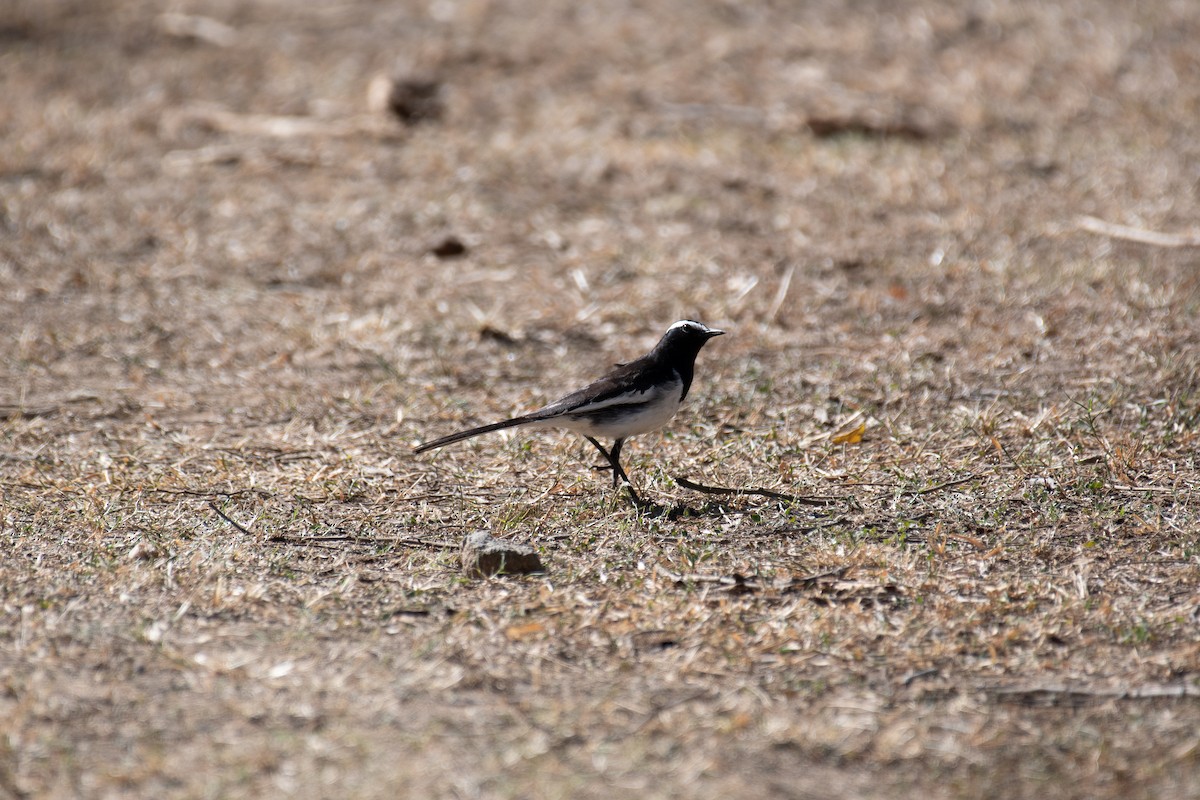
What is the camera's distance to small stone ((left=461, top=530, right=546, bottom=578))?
4895 mm

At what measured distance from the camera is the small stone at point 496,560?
4.89 meters

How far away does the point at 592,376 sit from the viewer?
7000 mm

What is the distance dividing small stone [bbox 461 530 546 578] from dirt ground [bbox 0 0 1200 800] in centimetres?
6

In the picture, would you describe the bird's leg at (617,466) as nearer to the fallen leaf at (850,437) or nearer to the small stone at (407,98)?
the fallen leaf at (850,437)

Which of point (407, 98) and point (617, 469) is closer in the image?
point (617, 469)

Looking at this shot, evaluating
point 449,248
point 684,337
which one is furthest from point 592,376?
point 449,248

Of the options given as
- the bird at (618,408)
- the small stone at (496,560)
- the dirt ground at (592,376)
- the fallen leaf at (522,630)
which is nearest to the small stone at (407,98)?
the dirt ground at (592,376)

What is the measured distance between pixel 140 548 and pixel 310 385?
6.41 ft

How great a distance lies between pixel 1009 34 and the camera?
11766mm

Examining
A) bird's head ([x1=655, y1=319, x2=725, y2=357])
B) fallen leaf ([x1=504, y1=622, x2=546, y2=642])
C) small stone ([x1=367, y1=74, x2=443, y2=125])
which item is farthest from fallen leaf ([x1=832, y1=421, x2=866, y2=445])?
small stone ([x1=367, y1=74, x2=443, y2=125])

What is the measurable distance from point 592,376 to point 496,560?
226 centimetres

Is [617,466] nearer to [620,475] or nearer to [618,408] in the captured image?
[620,475]

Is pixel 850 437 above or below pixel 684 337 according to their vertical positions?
below

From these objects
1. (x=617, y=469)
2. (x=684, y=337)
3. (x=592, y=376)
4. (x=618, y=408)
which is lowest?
(x=592, y=376)
